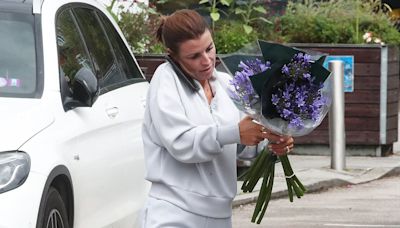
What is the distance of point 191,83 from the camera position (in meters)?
4.28

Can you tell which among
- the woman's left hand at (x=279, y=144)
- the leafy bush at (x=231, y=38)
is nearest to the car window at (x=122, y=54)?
the woman's left hand at (x=279, y=144)

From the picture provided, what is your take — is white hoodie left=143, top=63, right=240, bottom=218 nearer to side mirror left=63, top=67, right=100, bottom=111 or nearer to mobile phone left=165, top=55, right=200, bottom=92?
mobile phone left=165, top=55, right=200, bottom=92

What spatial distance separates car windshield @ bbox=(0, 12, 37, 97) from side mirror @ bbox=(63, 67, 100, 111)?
0.22 meters

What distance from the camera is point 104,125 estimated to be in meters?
6.32

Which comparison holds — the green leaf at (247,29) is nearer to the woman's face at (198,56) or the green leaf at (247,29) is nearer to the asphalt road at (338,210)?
the asphalt road at (338,210)

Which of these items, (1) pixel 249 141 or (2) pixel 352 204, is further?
(2) pixel 352 204

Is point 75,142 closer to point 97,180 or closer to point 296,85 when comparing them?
point 97,180

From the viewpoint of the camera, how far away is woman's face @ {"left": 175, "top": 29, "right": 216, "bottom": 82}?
13.8 ft

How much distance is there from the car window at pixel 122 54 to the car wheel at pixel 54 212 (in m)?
1.88

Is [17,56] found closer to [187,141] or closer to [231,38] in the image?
[187,141]

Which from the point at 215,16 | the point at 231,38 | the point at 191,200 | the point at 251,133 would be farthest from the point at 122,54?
the point at 215,16

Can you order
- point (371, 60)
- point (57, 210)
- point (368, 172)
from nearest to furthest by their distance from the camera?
1. point (57, 210)
2. point (368, 172)
3. point (371, 60)

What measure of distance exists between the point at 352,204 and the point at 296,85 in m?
7.07

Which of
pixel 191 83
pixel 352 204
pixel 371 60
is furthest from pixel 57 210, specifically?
pixel 371 60
